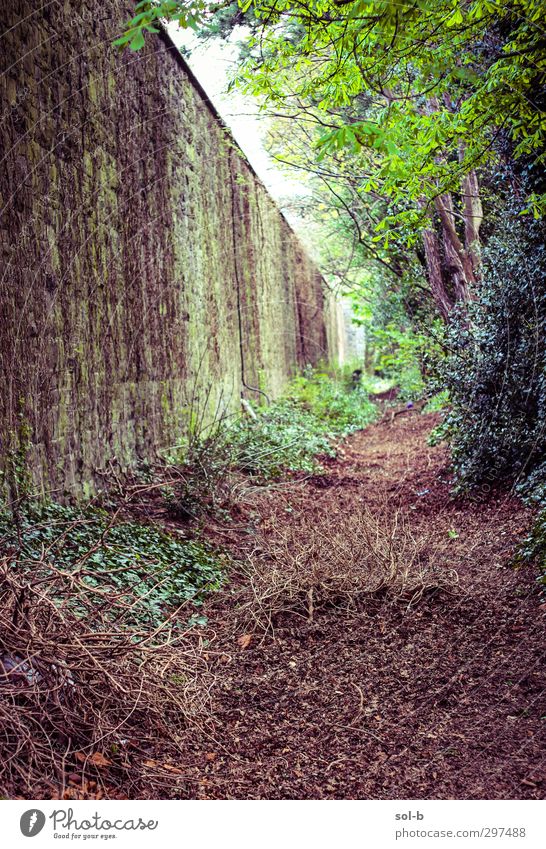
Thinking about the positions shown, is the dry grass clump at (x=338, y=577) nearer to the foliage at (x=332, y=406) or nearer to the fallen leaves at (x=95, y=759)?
the fallen leaves at (x=95, y=759)

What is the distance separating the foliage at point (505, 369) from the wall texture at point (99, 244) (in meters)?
2.37

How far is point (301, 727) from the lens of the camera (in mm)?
2500

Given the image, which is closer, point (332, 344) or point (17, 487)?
point (17, 487)

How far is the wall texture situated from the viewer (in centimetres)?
358

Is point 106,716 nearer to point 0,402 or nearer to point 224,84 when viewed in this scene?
point 0,402

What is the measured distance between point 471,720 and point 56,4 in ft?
13.6

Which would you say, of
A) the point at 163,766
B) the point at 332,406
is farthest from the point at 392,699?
the point at 332,406
